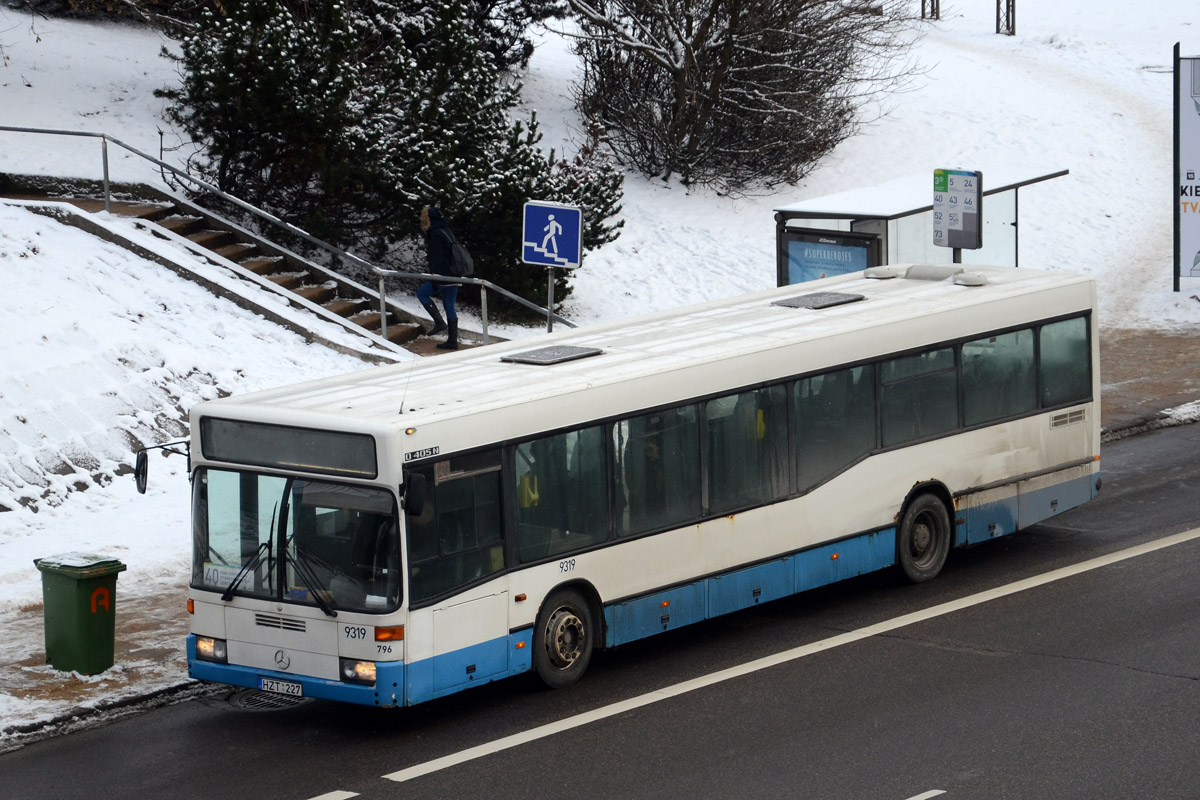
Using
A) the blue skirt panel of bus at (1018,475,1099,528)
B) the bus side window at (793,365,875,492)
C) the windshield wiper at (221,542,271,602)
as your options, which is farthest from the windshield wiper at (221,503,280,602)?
the blue skirt panel of bus at (1018,475,1099,528)

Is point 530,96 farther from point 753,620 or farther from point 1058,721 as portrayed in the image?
point 1058,721

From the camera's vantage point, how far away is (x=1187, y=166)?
25688 millimetres

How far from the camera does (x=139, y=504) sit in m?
15.0

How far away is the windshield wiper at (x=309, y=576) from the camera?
9.54 metres

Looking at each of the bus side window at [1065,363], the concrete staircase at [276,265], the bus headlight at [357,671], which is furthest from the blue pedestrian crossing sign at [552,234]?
the bus headlight at [357,671]

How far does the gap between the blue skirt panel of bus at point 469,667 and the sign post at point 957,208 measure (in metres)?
9.71

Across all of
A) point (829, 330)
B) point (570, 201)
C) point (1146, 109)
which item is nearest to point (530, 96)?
point (570, 201)

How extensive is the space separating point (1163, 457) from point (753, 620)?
7.06 m

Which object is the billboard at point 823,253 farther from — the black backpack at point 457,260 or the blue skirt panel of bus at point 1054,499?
the blue skirt panel of bus at point 1054,499

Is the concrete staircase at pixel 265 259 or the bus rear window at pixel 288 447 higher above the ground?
the concrete staircase at pixel 265 259

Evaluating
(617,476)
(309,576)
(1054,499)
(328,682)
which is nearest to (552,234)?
(1054,499)

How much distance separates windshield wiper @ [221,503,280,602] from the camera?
9.74 m

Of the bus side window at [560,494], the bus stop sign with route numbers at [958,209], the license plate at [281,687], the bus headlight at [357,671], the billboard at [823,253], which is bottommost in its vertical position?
the license plate at [281,687]

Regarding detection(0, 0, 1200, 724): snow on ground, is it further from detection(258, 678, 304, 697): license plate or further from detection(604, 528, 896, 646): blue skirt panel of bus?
detection(604, 528, 896, 646): blue skirt panel of bus
